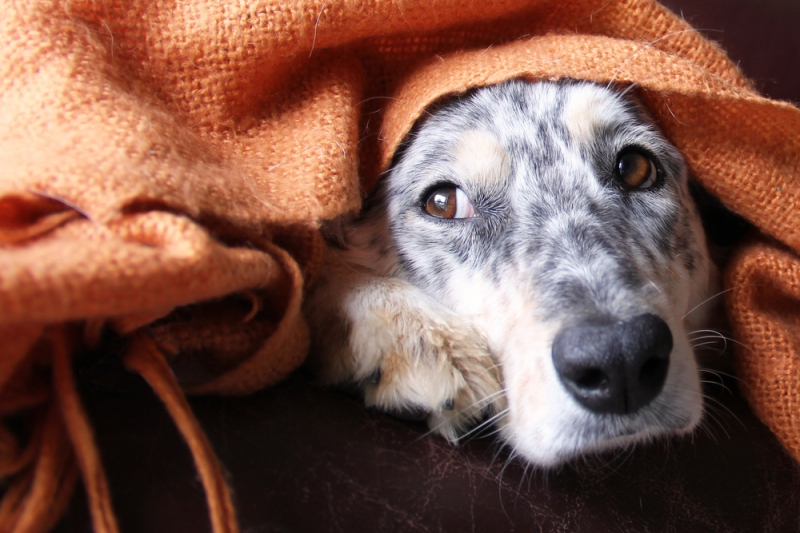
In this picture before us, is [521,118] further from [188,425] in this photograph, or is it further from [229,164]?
[188,425]

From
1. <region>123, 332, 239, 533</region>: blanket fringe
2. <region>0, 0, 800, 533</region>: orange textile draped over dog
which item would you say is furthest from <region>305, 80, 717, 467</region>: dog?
<region>123, 332, 239, 533</region>: blanket fringe

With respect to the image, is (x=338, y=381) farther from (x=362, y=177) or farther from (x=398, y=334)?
(x=362, y=177)

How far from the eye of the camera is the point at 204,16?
40.8 inches

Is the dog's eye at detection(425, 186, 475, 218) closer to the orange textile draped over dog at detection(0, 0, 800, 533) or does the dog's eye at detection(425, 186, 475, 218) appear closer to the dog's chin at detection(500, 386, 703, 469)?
the orange textile draped over dog at detection(0, 0, 800, 533)

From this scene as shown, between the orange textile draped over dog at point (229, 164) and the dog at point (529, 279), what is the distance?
10 cm

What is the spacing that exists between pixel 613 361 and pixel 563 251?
0.91ft

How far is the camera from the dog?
89 cm

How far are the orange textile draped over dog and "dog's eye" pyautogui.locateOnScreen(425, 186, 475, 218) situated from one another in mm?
165

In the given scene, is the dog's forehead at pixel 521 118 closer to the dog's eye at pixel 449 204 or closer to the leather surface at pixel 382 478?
the dog's eye at pixel 449 204

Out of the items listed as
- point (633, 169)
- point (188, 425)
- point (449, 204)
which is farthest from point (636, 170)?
point (188, 425)

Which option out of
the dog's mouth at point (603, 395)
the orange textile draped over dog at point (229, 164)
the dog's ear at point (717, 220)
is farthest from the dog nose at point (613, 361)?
the dog's ear at point (717, 220)

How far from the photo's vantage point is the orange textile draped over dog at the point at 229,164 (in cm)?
64

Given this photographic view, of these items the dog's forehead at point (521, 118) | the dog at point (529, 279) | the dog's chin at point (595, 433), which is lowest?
the dog's chin at point (595, 433)

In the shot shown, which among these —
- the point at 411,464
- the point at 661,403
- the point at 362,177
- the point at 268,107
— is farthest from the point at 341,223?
the point at 661,403
